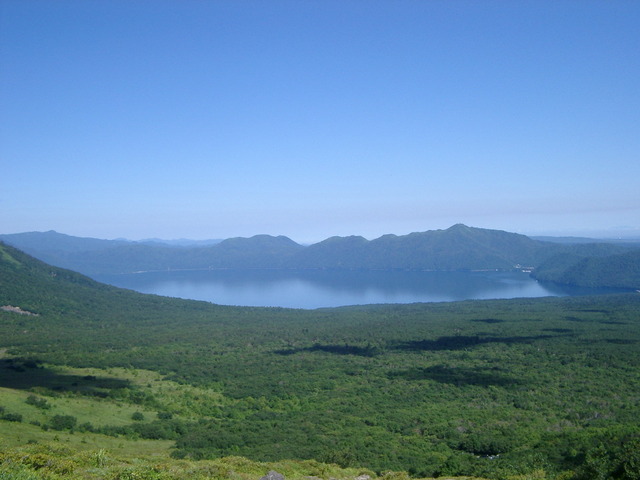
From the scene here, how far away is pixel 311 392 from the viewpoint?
32.8 meters

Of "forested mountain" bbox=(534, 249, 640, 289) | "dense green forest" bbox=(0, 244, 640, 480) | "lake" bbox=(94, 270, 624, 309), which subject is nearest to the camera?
"dense green forest" bbox=(0, 244, 640, 480)

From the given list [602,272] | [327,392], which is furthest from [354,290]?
[327,392]

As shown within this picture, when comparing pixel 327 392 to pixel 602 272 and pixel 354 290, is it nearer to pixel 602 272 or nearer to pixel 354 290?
pixel 354 290

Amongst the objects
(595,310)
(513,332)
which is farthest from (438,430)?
(595,310)

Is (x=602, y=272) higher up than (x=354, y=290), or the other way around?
(x=602, y=272)

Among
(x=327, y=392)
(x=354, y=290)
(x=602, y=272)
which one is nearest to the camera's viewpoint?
(x=327, y=392)

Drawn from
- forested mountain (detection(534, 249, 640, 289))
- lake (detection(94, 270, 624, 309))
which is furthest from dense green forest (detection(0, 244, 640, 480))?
forested mountain (detection(534, 249, 640, 289))

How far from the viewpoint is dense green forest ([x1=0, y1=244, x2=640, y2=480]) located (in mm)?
18562

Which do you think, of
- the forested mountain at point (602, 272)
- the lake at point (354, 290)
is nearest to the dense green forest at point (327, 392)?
the lake at point (354, 290)

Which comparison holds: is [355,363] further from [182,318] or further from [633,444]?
[182,318]

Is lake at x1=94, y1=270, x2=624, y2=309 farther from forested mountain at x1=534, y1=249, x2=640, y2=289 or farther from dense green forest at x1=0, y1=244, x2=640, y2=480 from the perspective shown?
dense green forest at x1=0, y1=244, x2=640, y2=480

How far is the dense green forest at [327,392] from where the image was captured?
60.9 ft

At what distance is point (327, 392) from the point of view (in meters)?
32.8

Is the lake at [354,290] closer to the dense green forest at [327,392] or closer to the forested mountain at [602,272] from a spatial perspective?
the forested mountain at [602,272]
